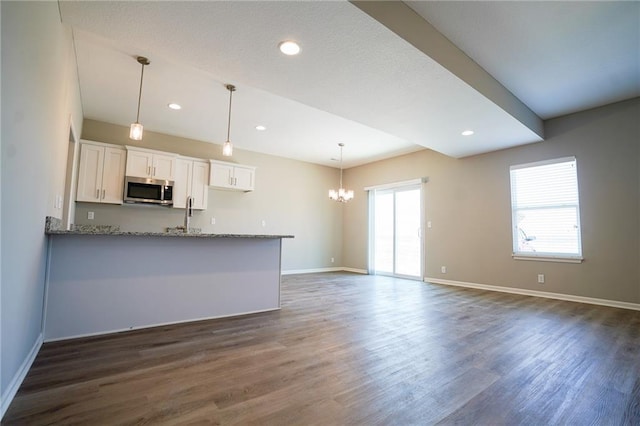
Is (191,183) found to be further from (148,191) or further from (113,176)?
(113,176)

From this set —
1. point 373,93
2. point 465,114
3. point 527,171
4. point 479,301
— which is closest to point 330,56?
point 373,93

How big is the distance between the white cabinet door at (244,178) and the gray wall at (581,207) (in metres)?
3.13

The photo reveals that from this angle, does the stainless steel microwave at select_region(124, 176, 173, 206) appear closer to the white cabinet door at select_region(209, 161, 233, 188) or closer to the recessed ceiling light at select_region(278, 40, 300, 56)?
the white cabinet door at select_region(209, 161, 233, 188)

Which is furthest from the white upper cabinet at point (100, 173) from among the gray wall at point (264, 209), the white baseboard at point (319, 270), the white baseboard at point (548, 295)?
the white baseboard at point (548, 295)

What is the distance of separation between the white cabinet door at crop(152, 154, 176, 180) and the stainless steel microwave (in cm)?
10

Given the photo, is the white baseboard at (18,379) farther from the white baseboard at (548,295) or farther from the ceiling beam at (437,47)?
the white baseboard at (548,295)

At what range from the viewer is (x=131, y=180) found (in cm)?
491

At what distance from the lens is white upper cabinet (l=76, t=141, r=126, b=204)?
15.1 feet

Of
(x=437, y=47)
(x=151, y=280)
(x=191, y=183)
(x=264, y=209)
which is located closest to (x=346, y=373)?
(x=151, y=280)

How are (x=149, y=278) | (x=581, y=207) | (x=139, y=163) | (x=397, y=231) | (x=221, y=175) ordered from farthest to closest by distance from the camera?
(x=397, y=231) → (x=221, y=175) → (x=139, y=163) → (x=581, y=207) → (x=149, y=278)

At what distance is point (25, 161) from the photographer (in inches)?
64.6

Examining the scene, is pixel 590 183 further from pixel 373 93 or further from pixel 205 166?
pixel 205 166

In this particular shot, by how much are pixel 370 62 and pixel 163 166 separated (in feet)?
13.4

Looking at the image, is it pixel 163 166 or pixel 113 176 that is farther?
pixel 163 166
